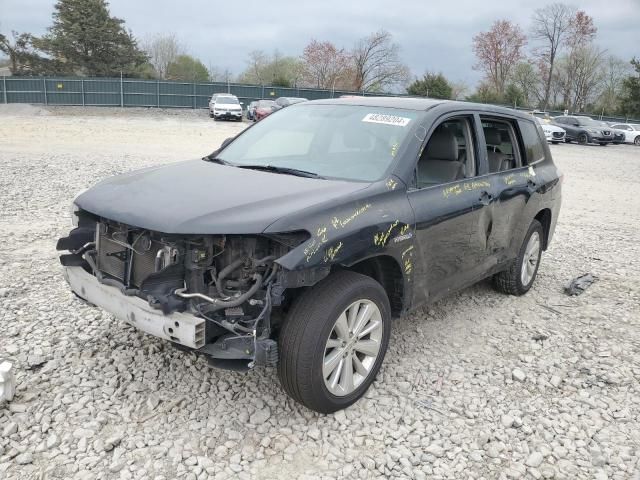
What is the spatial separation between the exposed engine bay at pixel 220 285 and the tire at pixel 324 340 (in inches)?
5.0

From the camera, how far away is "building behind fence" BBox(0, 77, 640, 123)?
124 ft

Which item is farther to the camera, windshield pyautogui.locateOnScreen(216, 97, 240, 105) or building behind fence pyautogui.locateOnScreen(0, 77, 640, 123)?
building behind fence pyautogui.locateOnScreen(0, 77, 640, 123)

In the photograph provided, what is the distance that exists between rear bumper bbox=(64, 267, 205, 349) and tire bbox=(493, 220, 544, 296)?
3282mm

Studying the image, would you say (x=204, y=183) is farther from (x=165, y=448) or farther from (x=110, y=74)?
(x=110, y=74)

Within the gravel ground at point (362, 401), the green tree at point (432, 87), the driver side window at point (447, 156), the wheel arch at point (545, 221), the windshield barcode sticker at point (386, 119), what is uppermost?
the green tree at point (432, 87)

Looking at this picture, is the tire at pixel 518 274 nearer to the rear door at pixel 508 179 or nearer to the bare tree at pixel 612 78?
the rear door at pixel 508 179

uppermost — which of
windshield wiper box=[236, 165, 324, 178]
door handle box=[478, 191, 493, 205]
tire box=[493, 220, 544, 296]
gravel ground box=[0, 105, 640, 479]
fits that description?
windshield wiper box=[236, 165, 324, 178]

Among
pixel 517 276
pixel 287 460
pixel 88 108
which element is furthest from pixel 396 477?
pixel 88 108

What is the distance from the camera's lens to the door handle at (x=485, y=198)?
435cm

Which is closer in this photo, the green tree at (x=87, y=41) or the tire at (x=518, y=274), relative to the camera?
the tire at (x=518, y=274)

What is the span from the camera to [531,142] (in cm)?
545

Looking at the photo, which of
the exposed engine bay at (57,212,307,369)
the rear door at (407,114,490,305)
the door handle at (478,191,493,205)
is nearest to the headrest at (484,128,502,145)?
the rear door at (407,114,490,305)

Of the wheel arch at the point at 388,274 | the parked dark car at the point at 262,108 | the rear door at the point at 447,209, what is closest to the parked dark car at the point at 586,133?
the parked dark car at the point at 262,108

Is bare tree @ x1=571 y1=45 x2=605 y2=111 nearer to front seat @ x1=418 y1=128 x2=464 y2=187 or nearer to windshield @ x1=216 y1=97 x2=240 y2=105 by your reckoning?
windshield @ x1=216 y1=97 x2=240 y2=105
